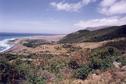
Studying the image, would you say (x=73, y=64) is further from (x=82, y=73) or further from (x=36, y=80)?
(x=36, y=80)

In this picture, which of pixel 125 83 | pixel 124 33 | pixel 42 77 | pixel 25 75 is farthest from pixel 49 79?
pixel 124 33

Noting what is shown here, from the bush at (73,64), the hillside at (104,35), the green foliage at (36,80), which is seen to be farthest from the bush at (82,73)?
the hillside at (104,35)

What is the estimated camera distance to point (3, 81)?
113ft

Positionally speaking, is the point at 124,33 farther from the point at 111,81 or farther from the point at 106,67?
the point at 111,81

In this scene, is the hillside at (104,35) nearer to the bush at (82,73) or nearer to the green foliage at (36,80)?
the bush at (82,73)

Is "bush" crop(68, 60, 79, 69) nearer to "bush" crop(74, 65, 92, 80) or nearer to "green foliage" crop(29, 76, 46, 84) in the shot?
"bush" crop(74, 65, 92, 80)

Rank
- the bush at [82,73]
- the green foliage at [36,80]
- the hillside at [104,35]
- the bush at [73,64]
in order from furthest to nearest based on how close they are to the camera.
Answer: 1. the hillside at [104,35]
2. the bush at [73,64]
3. the bush at [82,73]
4. the green foliage at [36,80]

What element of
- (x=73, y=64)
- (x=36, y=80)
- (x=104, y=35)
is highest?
(x=104, y=35)

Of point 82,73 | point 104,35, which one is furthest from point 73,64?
point 104,35

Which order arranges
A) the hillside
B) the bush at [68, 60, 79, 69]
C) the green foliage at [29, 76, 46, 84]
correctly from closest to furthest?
the green foliage at [29, 76, 46, 84], the bush at [68, 60, 79, 69], the hillside

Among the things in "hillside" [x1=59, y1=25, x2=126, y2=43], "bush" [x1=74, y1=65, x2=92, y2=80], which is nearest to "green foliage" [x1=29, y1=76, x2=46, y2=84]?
"bush" [x1=74, y1=65, x2=92, y2=80]

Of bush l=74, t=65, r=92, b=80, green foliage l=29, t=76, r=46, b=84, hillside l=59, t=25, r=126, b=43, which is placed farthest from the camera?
hillside l=59, t=25, r=126, b=43

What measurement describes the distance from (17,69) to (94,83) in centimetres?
1227

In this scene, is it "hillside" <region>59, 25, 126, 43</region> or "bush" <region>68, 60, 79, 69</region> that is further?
"hillside" <region>59, 25, 126, 43</region>
